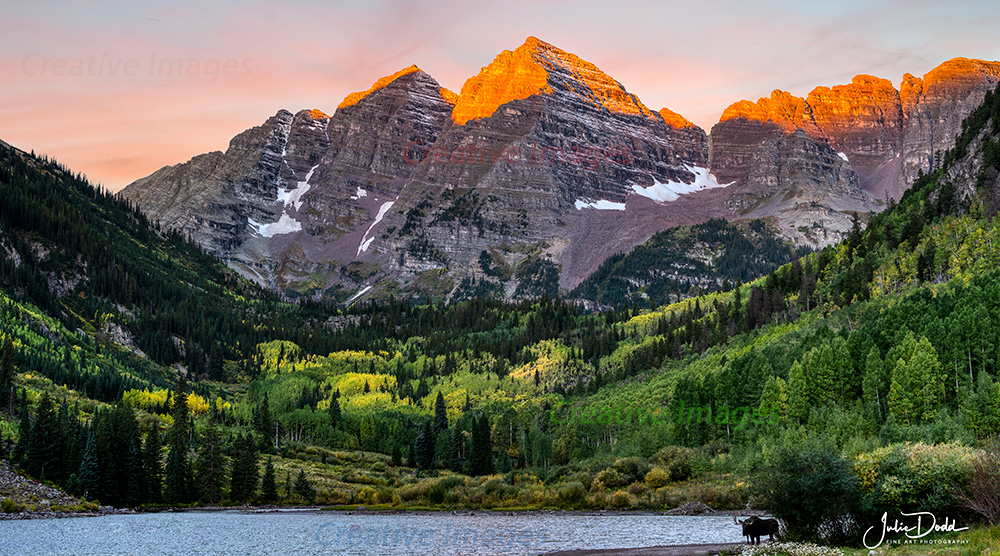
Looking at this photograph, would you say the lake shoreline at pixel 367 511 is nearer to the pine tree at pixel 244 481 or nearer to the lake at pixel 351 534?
the lake at pixel 351 534

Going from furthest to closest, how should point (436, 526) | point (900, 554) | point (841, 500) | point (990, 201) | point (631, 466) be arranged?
point (990, 201) < point (631, 466) < point (436, 526) < point (841, 500) < point (900, 554)

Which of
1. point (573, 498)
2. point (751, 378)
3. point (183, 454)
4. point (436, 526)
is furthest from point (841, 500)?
point (183, 454)

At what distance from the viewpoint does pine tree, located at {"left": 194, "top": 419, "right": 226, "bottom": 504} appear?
465ft

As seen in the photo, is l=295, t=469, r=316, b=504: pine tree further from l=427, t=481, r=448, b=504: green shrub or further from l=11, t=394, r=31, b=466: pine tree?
l=11, t=394, r=31, b=466: pine tree

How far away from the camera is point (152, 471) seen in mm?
139875

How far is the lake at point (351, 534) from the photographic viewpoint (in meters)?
81.5

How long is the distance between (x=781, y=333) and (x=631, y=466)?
71.7 metres

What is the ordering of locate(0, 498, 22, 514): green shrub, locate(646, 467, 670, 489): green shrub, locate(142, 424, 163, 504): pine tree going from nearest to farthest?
1. locate(0, 498, 22, 514): green shrub
2. locate(646, 467, 670, 489): green shrub
3. locate(142, 424, 163, 504): pine tree

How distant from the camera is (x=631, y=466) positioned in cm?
14075

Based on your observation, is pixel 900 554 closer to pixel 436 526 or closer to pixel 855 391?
pixel 436 526
